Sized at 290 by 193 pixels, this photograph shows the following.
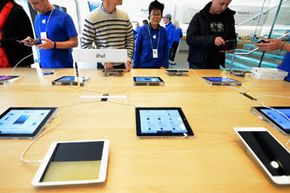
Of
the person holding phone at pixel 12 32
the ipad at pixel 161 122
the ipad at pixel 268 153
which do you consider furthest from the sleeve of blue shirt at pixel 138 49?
the ipad at pixel 268 153

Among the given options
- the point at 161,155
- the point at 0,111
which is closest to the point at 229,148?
the point at 161,155

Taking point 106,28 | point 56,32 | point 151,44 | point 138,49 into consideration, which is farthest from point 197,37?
point 56,32

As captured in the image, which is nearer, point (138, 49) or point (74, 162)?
point (74, 162)

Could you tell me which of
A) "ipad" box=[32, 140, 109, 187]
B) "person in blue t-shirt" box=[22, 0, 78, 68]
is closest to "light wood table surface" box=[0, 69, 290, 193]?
"ipad" box=[32, 140, 109, 187]

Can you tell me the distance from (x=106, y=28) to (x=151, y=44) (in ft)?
1.67

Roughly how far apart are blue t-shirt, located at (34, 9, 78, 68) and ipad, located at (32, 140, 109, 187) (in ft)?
3.89

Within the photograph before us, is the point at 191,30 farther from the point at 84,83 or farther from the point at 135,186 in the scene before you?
the point at 135,186

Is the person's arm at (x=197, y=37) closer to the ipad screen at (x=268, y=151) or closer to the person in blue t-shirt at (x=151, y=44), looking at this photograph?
the person in blue t-shirt at (x=151, y=44)

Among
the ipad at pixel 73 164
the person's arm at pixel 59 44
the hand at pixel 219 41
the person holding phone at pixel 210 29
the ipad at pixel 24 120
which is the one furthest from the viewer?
the person holding phone at pixel 210 29

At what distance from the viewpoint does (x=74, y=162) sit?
44 cm

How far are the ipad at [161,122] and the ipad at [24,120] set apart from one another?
33 cm

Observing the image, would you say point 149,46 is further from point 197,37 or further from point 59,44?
point 59,44

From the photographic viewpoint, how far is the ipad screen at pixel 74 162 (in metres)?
0.41

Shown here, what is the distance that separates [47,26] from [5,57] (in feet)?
1.37
